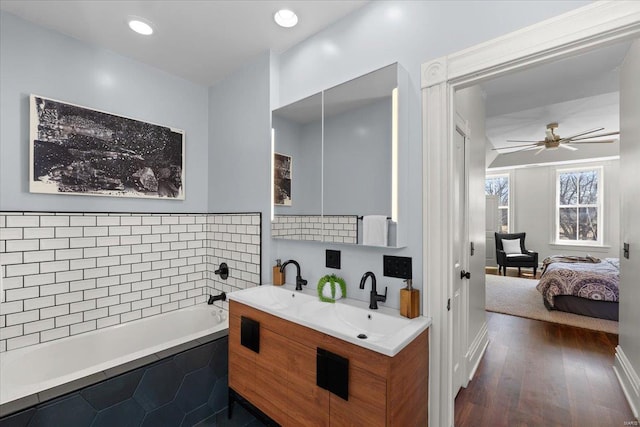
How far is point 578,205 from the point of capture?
6.71 metres

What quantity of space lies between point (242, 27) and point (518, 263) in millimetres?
6945

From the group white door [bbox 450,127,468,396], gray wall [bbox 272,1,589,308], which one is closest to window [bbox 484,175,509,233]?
white door [bbox 450,127,468,396]

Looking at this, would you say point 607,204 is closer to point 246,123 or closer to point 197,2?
point 246,123

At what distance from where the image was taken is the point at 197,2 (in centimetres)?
186

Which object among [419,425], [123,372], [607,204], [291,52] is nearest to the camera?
[419,425]

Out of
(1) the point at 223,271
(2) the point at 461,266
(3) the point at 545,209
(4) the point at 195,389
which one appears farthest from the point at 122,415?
(3) the point at 545,209

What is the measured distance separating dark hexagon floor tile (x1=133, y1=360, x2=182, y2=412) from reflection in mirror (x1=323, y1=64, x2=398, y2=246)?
1.37 m

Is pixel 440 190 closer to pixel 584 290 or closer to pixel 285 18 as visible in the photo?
pixel 285 18

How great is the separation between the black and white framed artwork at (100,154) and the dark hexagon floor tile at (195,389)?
1.52 metres

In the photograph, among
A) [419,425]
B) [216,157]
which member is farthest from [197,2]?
[419,425]

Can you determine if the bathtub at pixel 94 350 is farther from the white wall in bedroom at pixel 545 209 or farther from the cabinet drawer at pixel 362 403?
the white wall in bedroom at pixel 545 209

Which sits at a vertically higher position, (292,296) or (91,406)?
(292,296)

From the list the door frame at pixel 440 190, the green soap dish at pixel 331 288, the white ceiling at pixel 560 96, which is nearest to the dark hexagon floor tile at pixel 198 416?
the green soap dish at pixel 331 288

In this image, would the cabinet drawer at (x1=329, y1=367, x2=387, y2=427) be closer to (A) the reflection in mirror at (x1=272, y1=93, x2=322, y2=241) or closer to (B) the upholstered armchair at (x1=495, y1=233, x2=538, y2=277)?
(A) the reflection in mirror at (x1=272, y1=93, x2=322, y2=241)
